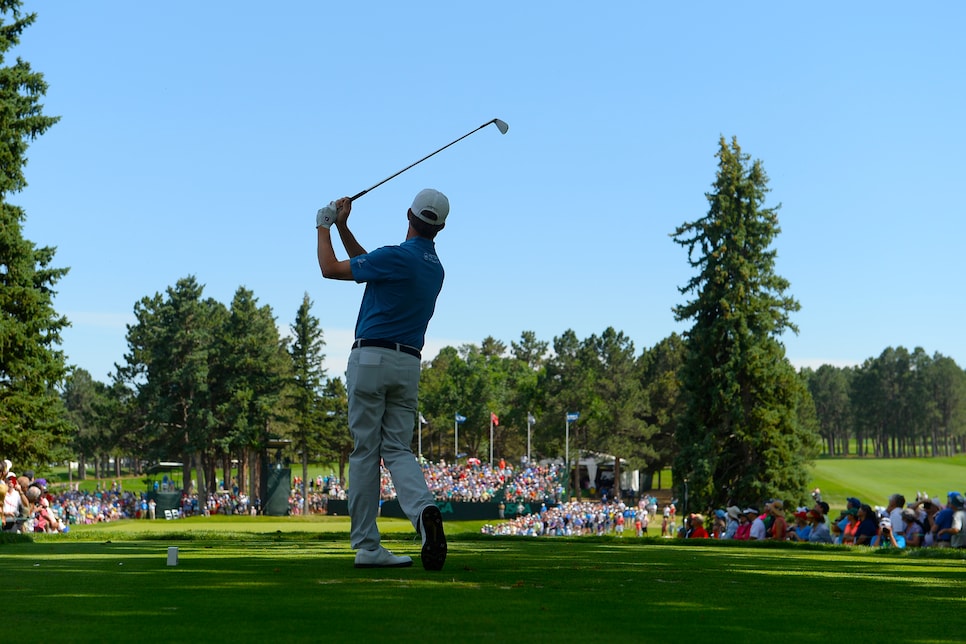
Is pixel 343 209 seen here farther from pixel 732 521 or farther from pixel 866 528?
pixel 732 521

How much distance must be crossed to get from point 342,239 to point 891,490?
10472 centimetres

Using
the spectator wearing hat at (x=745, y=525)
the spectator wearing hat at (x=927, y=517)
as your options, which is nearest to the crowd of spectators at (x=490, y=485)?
the spectator wearing hat at (x=745, y=525)

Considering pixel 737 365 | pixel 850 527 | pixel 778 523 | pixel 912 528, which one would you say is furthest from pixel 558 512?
pixel 912 528

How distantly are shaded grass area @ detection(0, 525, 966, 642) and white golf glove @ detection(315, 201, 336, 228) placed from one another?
2257 mm

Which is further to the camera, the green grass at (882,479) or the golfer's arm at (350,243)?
the green grass at (882,479)

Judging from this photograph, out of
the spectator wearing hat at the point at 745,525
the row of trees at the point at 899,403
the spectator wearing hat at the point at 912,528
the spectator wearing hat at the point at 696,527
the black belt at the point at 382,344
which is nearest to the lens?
the black belt at the point at 382,344

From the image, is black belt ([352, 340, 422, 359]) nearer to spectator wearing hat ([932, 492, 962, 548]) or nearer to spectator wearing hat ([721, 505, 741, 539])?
spectator wearing hat ([932, 492, 962, 548])

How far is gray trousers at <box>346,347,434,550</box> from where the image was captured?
7.14 metres

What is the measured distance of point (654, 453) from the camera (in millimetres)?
98625

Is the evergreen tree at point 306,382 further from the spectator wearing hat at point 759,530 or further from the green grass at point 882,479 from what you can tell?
the spectator wearing hat at point 759,530

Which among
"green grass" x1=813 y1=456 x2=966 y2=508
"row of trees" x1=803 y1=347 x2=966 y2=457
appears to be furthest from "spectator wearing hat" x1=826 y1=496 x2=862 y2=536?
"row of trees" x1=803 y1=347 x2=966 y2=457

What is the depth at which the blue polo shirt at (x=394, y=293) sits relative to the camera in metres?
7.27

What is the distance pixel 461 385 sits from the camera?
11938cm

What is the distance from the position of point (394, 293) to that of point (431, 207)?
66 cm
